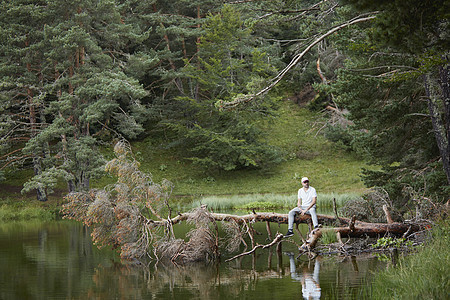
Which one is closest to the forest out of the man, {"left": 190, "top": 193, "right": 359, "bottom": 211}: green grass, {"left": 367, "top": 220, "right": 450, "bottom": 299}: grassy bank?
the man

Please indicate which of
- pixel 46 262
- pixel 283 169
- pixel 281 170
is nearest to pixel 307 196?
pixel 46 262

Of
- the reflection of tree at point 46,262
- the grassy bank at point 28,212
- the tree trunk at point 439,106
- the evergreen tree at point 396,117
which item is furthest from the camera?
the grassy bank at point 28,212

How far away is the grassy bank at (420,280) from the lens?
591 centimetres

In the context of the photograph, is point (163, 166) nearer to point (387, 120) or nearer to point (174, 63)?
point (174, 63)

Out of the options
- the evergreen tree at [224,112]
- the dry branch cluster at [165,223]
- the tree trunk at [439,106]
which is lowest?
the dry branch cluster at [165,223]

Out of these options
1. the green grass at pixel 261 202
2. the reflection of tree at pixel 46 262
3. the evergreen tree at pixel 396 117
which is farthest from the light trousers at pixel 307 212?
the green grass at pixel 261 202

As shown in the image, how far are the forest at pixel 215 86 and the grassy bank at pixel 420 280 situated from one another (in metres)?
2.91

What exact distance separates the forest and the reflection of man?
343cm

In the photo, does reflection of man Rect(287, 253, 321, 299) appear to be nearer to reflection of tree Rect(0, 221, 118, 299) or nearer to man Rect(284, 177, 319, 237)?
man Rect(284, 177, 319, 237)

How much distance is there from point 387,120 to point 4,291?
33.2 ft

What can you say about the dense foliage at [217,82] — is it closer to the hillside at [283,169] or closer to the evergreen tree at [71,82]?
the evergreen tree at [71,82]

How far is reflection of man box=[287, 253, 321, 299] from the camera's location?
25.8ft

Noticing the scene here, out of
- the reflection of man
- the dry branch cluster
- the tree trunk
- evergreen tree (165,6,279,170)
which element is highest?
evergreen tree (165,6,279,170)

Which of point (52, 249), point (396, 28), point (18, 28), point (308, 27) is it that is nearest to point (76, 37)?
point (18, 28)
